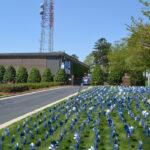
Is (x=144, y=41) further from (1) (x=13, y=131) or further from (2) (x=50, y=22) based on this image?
(2) (x=50, y=22)

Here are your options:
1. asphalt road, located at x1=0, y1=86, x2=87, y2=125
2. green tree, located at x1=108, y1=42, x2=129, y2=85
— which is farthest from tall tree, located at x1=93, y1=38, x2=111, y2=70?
asphalt road, located at x1=0, y1=86, x2=87, y2=125

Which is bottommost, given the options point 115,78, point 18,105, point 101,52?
point 18,105

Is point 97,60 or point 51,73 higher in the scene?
point 97,60

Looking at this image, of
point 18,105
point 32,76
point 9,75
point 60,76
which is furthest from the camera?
point 9,75

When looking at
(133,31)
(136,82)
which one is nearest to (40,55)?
(136,82)

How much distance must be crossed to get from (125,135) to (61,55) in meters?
38.3

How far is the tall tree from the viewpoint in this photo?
83438 mm

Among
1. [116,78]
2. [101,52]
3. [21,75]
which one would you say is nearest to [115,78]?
[116,78]

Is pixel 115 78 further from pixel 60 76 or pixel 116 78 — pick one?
pixel 60 76

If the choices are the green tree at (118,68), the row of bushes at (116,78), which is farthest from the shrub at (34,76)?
the green tree at (118,68)

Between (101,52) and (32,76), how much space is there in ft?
163

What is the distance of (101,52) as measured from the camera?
279 feet

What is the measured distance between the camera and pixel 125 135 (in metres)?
5.42

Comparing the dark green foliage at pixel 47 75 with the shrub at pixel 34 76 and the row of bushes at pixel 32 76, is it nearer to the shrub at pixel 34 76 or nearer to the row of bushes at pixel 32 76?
the row of bushes at pixel 32 76
